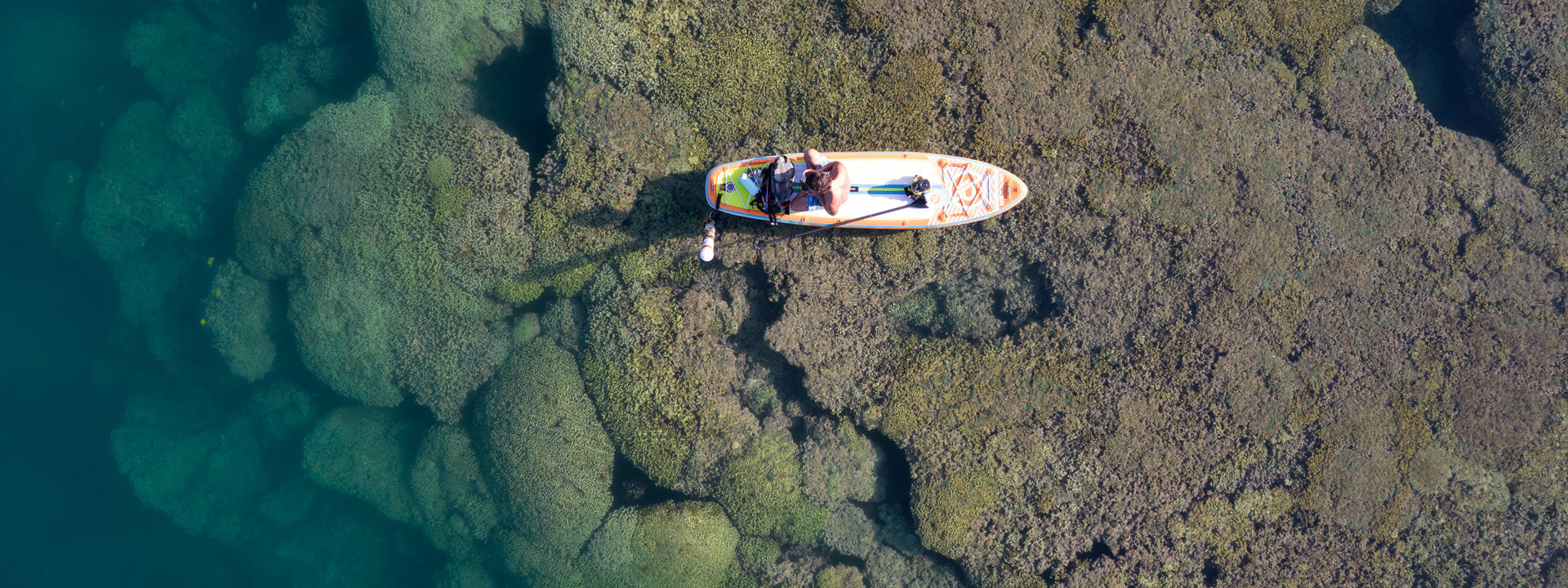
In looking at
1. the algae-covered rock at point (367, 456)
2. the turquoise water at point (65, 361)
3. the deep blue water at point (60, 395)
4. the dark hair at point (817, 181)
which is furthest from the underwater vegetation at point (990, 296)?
the deep blue water at point (60, 395)

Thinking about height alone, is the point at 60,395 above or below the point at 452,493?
below

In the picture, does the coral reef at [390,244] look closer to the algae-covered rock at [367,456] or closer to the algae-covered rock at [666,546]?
the algae-covered rock at [367,456]

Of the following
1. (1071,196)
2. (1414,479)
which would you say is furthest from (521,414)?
(1414,479)

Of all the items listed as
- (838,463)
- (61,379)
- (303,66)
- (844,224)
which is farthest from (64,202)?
(838,463)

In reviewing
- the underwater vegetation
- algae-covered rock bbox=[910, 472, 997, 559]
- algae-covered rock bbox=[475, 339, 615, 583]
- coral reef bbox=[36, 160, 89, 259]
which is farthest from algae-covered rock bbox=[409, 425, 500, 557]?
coral reef bbox=[36, 160, 89, 259]

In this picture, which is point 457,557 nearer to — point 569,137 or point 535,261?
point 535,261

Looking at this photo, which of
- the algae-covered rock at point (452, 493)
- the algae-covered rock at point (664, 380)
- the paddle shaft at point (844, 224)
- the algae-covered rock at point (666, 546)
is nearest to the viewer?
the paddle shaft at point (844, 224)

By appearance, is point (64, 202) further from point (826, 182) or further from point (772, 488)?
point (826, 182)
